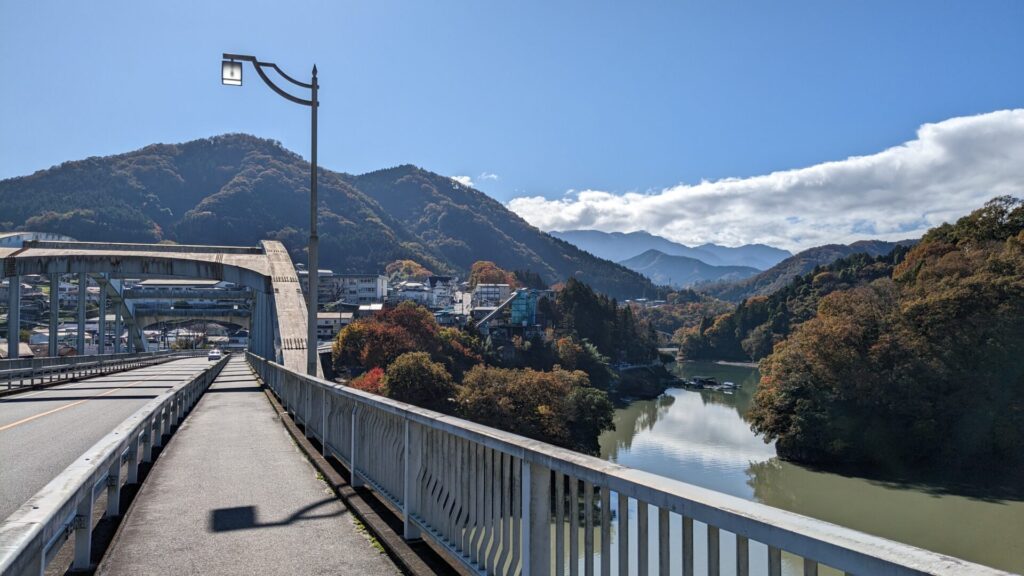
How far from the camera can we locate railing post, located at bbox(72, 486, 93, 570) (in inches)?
185

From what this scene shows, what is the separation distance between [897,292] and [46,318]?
404 ft

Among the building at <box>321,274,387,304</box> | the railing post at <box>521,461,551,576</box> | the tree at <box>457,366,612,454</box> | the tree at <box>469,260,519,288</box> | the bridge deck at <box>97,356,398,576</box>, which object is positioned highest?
the tree at <box>469,260,519,288</box>

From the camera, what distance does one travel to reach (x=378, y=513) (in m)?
6.38

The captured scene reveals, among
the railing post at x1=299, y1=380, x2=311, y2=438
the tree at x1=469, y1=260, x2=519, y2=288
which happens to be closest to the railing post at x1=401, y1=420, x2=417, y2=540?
the railing post at x1=299, y1=380, x2=311, y2=438

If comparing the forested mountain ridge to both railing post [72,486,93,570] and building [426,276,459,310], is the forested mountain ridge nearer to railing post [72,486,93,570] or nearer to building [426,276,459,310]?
building [426,276,459,310]

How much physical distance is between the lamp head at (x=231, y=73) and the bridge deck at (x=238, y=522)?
24.7 feet

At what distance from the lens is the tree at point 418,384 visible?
50.8m

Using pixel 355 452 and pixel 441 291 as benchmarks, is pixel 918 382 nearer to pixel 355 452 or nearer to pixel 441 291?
pixel 355 452

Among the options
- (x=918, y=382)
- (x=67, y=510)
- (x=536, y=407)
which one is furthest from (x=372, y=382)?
(x=67, y=510)

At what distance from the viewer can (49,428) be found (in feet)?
42.0

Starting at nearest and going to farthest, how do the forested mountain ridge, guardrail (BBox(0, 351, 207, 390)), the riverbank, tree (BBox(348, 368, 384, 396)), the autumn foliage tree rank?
guardrail (BBox(0, 351, 207, 390)) < the autumn foliage tree < tree (BBox(348, 368, 384, 396)) < the forested mountain ridge < the riverbank

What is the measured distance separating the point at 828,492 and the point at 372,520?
125 ft

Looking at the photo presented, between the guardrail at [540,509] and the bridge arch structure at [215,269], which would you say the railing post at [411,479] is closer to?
the guardrail at [540,509]

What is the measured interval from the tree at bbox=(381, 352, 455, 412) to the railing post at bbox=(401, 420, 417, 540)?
44.8 metres
